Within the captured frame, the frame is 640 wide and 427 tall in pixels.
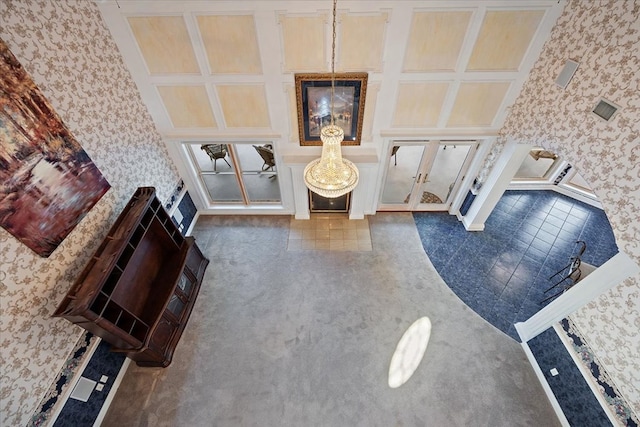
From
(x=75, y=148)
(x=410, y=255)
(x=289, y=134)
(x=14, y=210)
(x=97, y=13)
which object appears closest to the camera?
(x=14, y=210)

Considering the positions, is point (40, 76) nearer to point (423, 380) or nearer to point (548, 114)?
point (423, 380)

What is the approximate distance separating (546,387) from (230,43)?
573 centimetres

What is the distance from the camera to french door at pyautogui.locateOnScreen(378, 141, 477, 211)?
4.96 meters

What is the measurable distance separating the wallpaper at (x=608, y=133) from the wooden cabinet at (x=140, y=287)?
16.1 ft

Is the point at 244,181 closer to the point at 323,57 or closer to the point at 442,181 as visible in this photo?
the point at 323,57

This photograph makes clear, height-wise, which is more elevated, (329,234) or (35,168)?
(35,168)

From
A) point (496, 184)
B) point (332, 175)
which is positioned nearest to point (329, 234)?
point (496, 184)

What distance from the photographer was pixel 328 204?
5.64m

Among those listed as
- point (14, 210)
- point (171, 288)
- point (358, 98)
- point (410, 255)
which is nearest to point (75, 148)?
point (14, 210)

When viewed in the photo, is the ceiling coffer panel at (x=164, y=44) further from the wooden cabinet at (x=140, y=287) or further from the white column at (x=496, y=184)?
the white column at (x=496, y=184)

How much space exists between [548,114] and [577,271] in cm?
224

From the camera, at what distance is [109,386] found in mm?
3494

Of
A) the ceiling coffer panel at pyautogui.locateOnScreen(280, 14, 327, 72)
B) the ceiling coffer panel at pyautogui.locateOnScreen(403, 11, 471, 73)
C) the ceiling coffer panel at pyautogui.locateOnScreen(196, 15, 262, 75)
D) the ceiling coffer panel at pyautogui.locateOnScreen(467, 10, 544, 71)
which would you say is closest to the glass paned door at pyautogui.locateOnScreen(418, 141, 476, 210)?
the ceiling coffer panel at pyautogui.locateOnScreen(467, 10, 544, 71)

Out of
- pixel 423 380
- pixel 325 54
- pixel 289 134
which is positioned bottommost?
pixel 423 380
